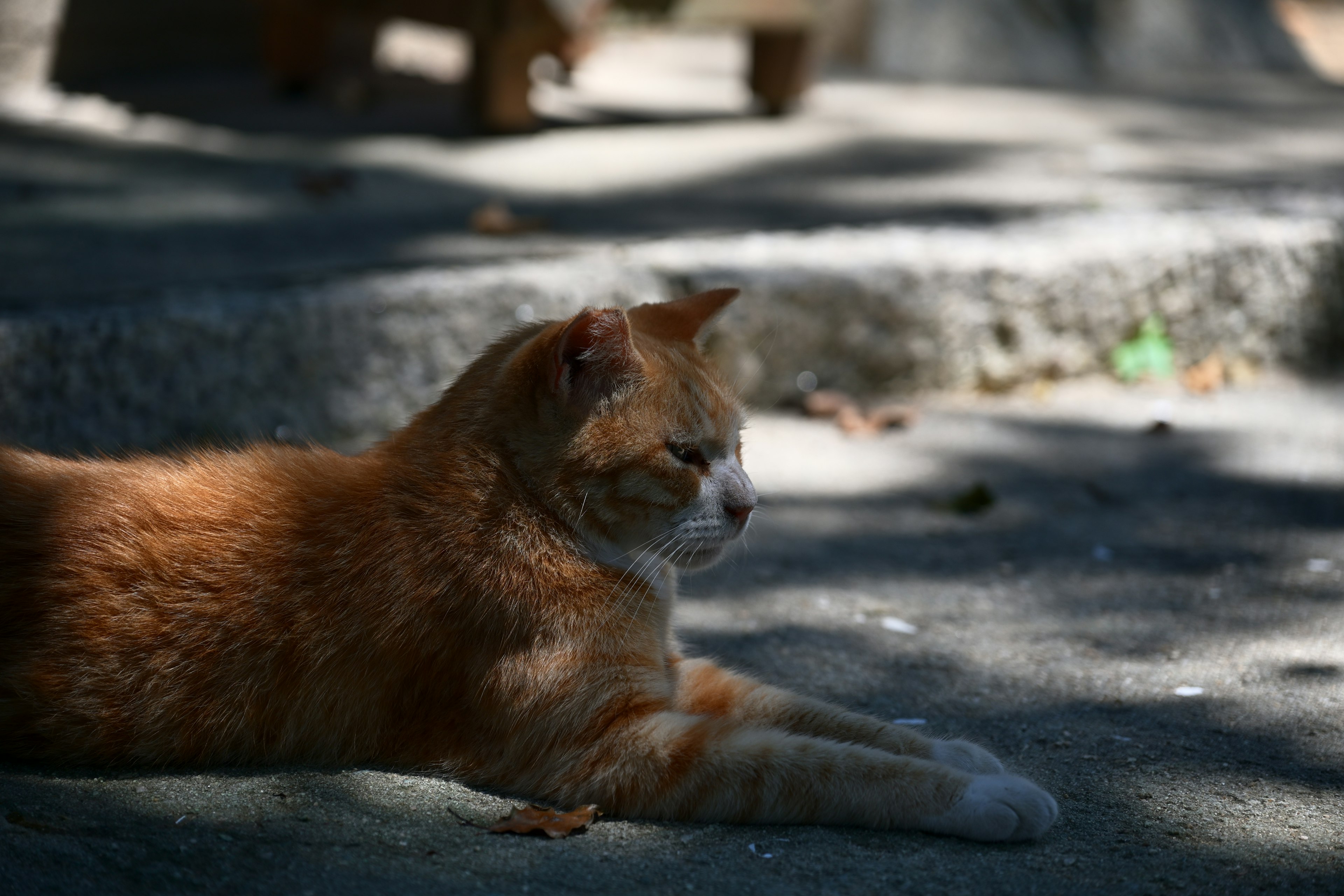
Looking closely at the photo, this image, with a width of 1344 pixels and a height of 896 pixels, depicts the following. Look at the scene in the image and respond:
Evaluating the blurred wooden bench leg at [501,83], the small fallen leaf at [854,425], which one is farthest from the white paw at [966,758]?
the blurred wooden bench leg at [501,83]

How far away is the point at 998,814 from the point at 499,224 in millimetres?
2998

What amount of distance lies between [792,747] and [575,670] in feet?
1.30

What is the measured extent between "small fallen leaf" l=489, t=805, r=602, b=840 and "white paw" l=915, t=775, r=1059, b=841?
1.84 ft

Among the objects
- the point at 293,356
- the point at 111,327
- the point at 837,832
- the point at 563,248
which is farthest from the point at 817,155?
the point at 837,832

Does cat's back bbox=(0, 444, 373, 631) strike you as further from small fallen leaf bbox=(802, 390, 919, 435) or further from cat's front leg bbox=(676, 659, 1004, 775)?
small fallen leaf bbox=(802, 390, 919, 435)

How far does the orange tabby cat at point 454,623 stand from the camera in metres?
2.15

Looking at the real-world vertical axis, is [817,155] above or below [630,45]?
below

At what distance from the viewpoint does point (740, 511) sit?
7.92 ft

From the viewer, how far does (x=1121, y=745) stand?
239 cm

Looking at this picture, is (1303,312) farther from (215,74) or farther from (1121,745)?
(215,74)

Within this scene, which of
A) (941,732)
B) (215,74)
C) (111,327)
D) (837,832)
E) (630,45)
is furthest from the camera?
(630,45)

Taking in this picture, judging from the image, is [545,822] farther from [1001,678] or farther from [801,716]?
[1001,678]

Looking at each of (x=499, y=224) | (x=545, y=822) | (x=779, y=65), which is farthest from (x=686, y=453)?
(x=779, y=65)

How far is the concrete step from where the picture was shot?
3475 mm
